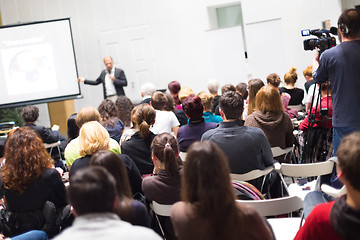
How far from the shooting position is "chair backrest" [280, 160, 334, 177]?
117 inches

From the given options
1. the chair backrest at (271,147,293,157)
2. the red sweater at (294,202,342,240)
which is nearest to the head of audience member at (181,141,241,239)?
the red sweater at (294,202,342,240)

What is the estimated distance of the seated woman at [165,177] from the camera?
3018 millimetres

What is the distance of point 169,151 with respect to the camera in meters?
3.04

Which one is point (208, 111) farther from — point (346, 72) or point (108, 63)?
point (108, 63)

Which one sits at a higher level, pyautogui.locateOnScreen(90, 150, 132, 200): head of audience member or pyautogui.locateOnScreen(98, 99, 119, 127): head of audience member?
pyautogui.locateOnScreen(98, 99, 119, 127): head of audience member

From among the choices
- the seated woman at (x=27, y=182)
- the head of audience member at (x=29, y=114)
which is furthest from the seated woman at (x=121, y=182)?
the head of audience member at (x=29, y=114)

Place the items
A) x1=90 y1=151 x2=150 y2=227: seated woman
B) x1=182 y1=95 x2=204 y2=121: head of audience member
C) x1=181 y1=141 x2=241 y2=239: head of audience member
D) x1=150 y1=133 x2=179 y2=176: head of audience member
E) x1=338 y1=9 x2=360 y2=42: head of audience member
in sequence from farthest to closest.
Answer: x1=182 y1=95 x2=204 y2=121: head of audience member < x1=338 y1=9 x2=360 y2=42: head of audience member < x1=150 y1=133 x2=179 y2=176: head of audience member < x1=90 y1=151 x2=150 y2=227: seated woman < x1=181 y1=141 x2=241 y2=239: head of audience member

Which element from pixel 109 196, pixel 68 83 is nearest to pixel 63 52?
pixel 68 83

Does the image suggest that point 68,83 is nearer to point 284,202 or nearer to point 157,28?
point 157,28

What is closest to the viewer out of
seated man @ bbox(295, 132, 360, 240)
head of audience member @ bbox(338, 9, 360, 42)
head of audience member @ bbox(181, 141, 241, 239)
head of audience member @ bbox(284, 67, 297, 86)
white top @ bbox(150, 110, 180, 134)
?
seated man @ bbox(295, 132, 360, 240)

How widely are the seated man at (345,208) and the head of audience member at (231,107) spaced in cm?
188

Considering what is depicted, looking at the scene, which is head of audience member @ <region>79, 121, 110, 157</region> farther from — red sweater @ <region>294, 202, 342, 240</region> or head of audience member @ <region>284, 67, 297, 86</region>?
head of audience member @ <region>284, 67, 297, 86</region>

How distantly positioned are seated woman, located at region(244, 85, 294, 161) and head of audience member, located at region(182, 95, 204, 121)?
1.52 feet

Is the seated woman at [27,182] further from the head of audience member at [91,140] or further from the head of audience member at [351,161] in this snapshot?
the head of audience member at [351,161]
